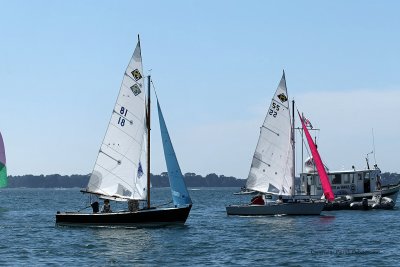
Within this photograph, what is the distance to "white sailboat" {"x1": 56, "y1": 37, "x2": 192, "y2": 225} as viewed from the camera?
53250 millimetres

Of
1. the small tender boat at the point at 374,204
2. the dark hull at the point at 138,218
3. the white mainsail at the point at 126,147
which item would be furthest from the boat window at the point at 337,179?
the white mainsail at the point at 126,147

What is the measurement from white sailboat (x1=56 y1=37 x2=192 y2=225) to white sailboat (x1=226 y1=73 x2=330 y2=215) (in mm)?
16115

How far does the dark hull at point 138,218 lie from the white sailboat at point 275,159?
52.0 ft

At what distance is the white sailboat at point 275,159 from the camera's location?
68438 mm

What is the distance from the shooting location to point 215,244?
46688 mm

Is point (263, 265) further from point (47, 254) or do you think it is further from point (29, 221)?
point (29, 221)

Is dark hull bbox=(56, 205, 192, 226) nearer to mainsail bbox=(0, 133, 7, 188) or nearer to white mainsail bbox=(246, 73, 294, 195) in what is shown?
white mainsail bbox=(246, 73, 294, 195)

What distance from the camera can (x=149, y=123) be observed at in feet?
178

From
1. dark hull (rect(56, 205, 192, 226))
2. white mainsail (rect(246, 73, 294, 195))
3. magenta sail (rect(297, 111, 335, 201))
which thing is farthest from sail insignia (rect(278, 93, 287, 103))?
dark hull (rect(56, 205, 192, 226))

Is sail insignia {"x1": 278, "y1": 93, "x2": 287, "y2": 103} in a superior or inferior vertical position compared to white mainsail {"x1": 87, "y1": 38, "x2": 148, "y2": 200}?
superior

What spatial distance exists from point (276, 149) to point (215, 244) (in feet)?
76.1

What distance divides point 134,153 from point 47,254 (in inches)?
521

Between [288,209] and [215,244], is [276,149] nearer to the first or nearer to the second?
[288,209]

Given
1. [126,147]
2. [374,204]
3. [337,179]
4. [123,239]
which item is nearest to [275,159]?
[337,179]
